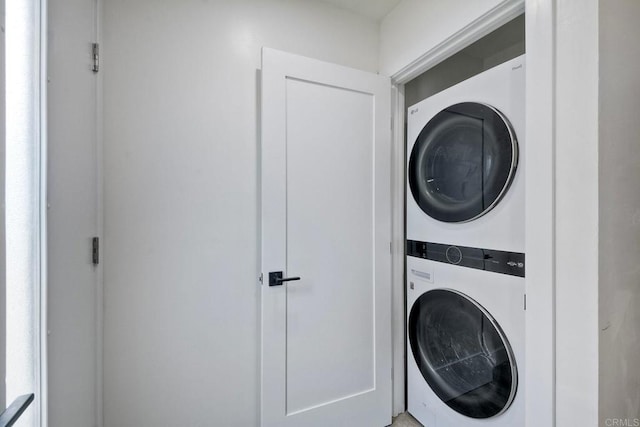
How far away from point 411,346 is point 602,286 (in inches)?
40.4

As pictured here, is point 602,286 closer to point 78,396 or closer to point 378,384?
point 378,384

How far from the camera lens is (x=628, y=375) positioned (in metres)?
0.86

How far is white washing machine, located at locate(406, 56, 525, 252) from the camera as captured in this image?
1.07m

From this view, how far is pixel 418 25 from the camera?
56.1 inches

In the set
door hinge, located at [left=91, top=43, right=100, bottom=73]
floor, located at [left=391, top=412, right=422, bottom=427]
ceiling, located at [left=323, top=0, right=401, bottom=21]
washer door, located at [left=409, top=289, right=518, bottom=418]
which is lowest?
floor, located at [left=391, top=412, right=422, bottom=427]

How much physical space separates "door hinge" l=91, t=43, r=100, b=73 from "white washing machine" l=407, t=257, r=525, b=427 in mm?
1781

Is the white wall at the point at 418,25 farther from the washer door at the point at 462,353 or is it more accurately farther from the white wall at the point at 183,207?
the washer door at the point at 462,353

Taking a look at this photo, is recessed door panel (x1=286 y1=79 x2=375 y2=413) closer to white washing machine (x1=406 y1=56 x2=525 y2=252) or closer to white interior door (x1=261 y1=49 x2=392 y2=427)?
white interior door (x1=261 y1=49 x2=392 y2=427)

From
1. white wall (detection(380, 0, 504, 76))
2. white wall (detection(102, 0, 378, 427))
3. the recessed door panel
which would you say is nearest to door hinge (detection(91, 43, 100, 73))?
white wall (detection(102, 0, 378, 427))

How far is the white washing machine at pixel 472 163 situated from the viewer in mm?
1071

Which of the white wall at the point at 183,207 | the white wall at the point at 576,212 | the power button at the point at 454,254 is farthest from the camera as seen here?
the power button at the point at 454,254

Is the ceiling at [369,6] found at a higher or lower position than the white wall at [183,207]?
higher

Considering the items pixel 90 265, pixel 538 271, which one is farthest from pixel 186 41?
pixel 538 271

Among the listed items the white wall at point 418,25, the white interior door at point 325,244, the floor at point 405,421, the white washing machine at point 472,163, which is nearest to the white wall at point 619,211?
the white washing machine at point 472,163
